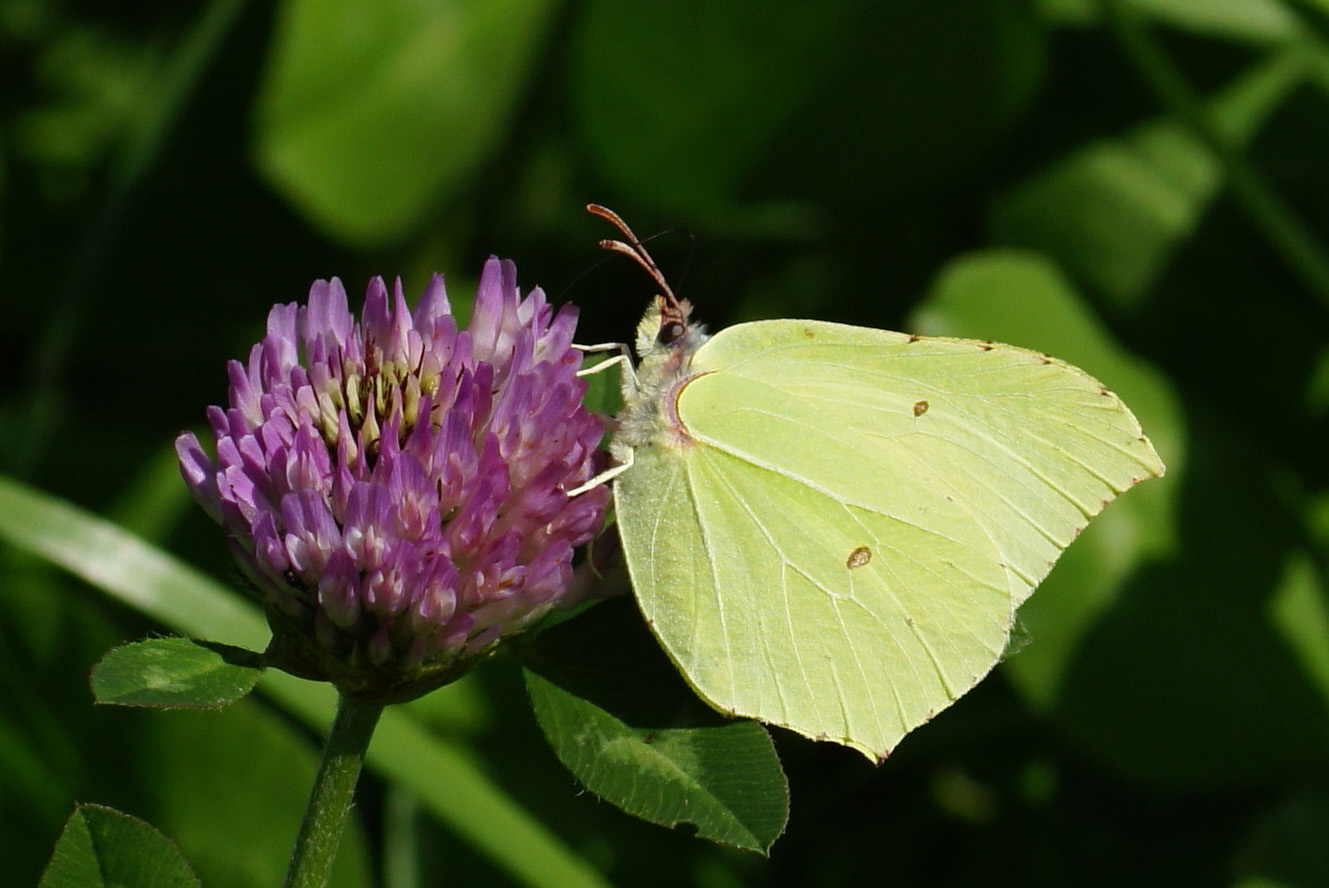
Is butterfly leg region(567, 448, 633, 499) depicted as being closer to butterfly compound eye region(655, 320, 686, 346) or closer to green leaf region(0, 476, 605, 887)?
butterfly compound eye region(655, 320, 686, 346)

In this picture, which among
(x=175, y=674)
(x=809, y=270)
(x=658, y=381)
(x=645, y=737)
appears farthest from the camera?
(x=809, y=270)

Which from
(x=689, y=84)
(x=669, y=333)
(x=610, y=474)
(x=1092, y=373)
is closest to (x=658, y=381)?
(x=669, y=333)

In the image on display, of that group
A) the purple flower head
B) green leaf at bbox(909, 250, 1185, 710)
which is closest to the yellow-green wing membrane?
the purple flower head

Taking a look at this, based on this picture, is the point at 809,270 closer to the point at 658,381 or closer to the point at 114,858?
the point at 658,381

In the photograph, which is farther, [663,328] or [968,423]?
[968,423]

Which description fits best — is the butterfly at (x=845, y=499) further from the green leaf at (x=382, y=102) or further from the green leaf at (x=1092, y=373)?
the green leaf at (x=382, y=102)
